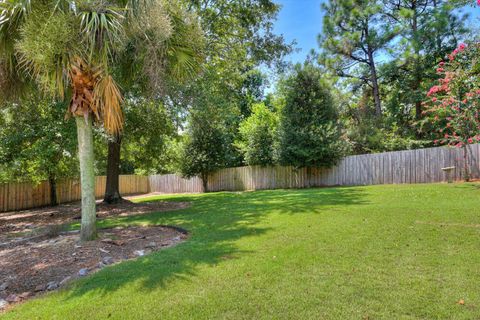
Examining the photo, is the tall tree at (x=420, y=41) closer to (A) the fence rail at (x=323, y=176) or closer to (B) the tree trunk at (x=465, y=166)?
(A) the fence rail at (x=323, y=176)

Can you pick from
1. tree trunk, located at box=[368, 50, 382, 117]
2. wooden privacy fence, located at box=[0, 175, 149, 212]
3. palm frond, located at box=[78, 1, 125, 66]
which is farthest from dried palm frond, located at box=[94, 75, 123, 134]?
tree trunk, located at box=[368, 50, 382, 117]

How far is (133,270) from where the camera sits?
418 cm

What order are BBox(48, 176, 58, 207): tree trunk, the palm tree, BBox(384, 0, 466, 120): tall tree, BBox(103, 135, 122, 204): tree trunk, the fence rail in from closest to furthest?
the palm tree < the fence rail < BBox(103, 135, 122, 204): tree trunk < BBox(48, 176, 58, 207): tree trunk < BBox(384, 0, 466, 120): tall tree

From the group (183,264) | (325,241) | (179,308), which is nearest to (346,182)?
(325,241)

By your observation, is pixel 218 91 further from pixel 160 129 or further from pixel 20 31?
pixel 20 31

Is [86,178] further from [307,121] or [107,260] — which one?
[307,121]

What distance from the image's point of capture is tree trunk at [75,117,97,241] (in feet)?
18.6

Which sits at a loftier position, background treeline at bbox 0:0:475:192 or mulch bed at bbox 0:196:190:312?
background treeline at bbox 0:0:475:192

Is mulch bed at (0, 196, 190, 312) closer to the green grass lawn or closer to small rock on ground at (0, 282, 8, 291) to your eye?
small rock on ground at (0, 282, 8, 291)

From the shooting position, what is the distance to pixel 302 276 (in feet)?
12.2

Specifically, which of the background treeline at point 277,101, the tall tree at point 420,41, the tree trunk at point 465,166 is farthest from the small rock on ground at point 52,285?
the tall tree at point 420,41

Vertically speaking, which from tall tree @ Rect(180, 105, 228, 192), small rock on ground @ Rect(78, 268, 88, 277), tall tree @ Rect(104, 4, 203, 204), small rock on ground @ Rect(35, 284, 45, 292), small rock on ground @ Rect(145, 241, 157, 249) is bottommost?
small rock on ground @ Rect(35, 284, 45, 292)

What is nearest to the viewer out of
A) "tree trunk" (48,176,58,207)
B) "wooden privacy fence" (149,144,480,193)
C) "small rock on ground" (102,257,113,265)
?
"small rock on ground" (102,257,113,265)

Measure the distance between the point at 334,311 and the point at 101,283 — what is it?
105 inches
